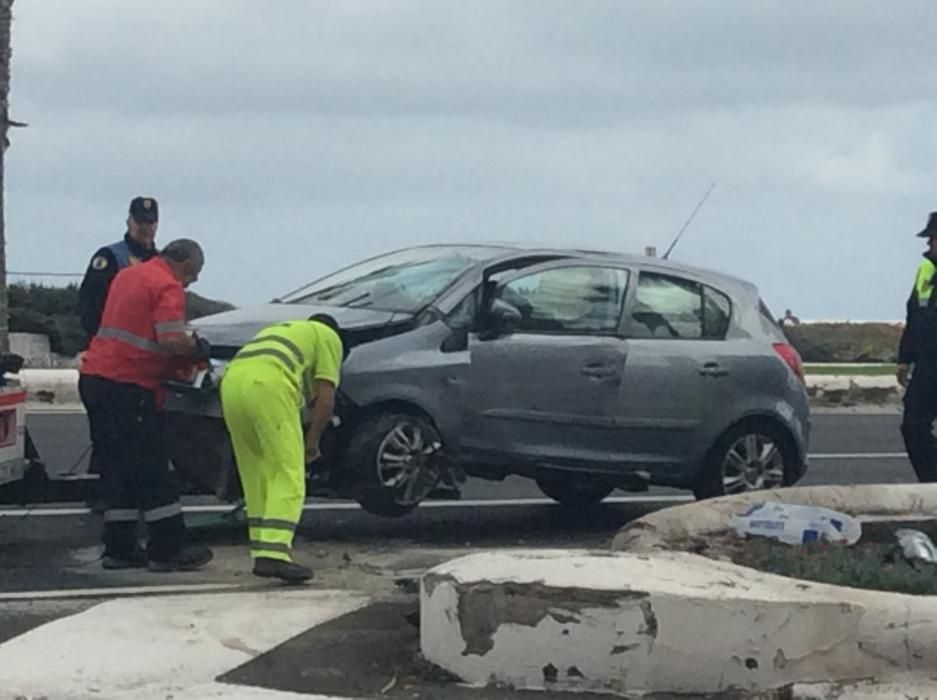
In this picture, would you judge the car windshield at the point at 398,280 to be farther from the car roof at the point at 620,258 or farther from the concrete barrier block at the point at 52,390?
the concrete barrier block at the point at 52,390

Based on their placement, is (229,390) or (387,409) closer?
(229,390)

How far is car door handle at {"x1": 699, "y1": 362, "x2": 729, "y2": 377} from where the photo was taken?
10414 millimetres

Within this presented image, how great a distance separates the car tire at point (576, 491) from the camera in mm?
10702

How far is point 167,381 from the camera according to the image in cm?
870

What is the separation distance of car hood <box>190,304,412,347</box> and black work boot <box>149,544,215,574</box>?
3.70 ft

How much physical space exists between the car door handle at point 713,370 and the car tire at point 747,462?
1.09 ft

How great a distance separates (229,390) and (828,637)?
332 cm

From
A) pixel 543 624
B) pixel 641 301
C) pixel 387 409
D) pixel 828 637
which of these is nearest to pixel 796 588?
pixel 828 637

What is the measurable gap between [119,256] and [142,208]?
332 millimetres

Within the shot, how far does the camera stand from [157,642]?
6805mm

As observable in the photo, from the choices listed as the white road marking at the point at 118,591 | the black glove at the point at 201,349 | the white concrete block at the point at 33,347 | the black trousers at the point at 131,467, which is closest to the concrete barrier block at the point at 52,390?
the white concrete block at the point at 33,347

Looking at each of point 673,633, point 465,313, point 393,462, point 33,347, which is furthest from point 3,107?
point 673,633

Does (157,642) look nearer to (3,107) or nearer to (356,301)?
(356,301)

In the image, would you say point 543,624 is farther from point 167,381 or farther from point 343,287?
point 343,287
